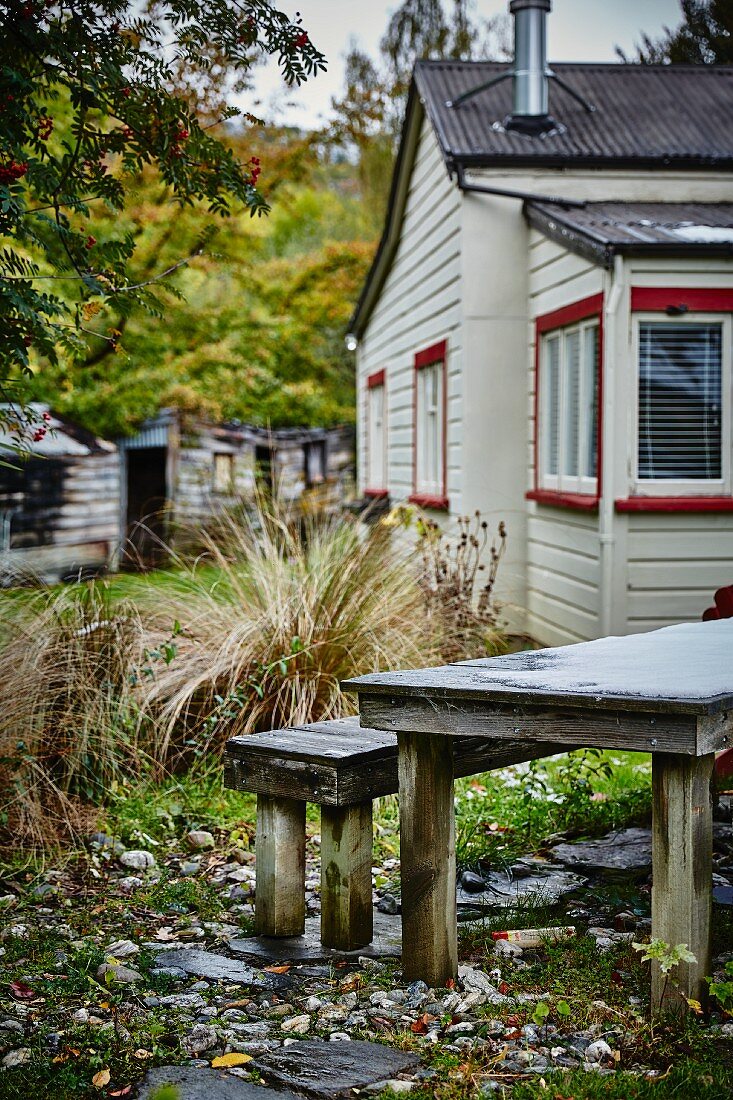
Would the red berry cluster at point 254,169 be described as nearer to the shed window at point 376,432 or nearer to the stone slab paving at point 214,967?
the stone slab paving at point 214,967

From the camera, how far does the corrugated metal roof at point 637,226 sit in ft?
24.9

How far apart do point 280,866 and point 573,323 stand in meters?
5.88

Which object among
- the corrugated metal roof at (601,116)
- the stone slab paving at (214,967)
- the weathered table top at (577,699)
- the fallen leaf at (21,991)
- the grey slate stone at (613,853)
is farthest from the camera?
the corrugated metal roof at (601,116)

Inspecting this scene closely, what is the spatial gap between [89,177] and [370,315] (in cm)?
1166

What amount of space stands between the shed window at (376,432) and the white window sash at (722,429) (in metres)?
7.18

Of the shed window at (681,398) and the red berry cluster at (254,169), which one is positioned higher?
the red berry cluster at (254,169)

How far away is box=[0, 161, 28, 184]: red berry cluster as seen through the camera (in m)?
3.67

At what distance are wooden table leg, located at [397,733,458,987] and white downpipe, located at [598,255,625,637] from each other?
4.83m

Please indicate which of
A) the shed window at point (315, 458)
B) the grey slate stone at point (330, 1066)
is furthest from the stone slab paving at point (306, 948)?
the shed window at point (315, 458)

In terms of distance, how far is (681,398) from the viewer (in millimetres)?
7906

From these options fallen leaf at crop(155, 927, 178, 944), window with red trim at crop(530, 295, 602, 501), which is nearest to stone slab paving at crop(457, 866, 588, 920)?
fallen leaf at crop(155, 927, 178, 944)

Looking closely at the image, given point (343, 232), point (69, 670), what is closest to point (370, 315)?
point (69, 670)

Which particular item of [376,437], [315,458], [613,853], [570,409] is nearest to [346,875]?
[613,853]

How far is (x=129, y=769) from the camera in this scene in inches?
211
